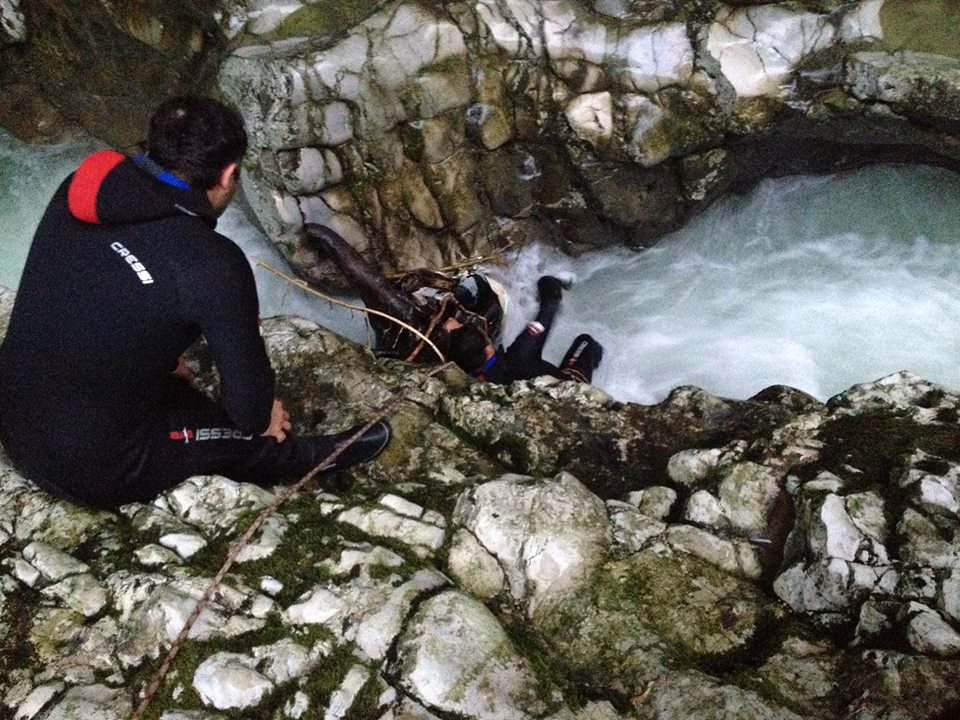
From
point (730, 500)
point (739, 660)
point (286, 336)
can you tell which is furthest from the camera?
point (286, 336)

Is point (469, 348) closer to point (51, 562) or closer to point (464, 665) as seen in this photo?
point (464, 665)

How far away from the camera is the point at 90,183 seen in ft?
8.32

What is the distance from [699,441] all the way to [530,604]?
1.70 m

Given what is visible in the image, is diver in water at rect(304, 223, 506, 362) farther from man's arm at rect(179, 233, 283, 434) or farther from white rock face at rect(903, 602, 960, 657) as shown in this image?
white rock face at rect(903, 602, 960, 657)

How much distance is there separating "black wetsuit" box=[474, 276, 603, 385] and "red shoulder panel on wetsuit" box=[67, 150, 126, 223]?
312 cm

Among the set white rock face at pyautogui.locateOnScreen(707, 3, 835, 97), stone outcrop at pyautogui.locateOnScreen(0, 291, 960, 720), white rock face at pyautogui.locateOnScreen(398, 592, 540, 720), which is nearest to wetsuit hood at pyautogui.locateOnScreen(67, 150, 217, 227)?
stone outcrop at pyautogui.locateOnScreen(0, 291, 960, 720)

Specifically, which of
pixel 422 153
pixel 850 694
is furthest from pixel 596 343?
pixel 850 694

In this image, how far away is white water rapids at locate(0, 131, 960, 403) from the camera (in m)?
5.41

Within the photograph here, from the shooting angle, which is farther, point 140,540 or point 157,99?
point 157,99

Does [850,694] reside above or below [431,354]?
below

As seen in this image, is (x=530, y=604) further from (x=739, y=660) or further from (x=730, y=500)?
(x=730, y=500)

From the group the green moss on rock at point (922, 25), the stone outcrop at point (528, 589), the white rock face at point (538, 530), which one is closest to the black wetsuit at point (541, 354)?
the stone outcrop at point (528, 589)

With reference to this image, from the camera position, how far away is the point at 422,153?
5.21 m

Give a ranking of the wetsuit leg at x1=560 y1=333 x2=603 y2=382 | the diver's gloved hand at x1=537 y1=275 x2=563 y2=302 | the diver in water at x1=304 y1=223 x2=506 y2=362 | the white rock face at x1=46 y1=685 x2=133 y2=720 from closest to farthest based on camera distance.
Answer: the white rock face at x1=46 y1=685 x2=133 y2=720 → the diver in water at x1=304 y1=223 x2=506 y2=362 → the wetsuit leg at x1=560 y1=333 x2=603 y2=382 → the diver's gloved hand at x1=537 y1=275 x2=563 y2=302
